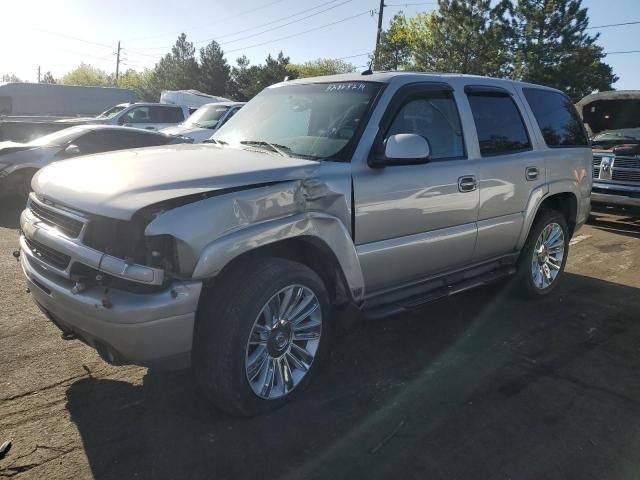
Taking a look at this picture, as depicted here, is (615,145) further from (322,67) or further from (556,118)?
(322,67)

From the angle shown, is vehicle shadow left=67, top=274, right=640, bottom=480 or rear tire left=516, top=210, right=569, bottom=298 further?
rear tire left=516, top=210, right=569, bottom=298

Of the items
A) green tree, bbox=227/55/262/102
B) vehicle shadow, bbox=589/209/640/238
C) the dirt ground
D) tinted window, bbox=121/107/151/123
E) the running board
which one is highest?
green tree, bbox=227/55/262/102

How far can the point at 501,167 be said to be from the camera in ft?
14.3

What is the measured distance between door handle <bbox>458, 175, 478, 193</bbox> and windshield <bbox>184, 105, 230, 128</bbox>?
10683 mm

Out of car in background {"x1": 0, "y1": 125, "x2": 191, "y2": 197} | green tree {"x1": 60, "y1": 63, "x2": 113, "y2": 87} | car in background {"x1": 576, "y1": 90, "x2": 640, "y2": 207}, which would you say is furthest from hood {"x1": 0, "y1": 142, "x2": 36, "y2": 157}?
green tree {"x1": 60, "y1": 63, "x2": 113, "y2": 87}

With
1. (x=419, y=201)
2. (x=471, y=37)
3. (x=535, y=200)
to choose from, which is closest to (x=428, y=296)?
(x=419, y=201)

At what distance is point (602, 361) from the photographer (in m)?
3.93

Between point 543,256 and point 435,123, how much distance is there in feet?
6.93

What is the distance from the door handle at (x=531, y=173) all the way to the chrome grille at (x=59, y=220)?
3620 mm

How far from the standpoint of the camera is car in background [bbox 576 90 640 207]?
26.8ft

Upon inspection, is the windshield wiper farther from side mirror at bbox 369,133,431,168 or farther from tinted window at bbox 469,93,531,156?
tinted window at bbox 469,93,531,156

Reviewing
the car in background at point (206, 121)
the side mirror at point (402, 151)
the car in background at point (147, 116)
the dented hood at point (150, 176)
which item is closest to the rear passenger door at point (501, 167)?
the side mirror at point (402, 151)

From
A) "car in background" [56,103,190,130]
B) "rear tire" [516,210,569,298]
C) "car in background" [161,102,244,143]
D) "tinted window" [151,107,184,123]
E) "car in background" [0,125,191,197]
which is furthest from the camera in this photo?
"tinted window" [151,107,184,123]

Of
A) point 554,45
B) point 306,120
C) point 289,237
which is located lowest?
point 289,237
